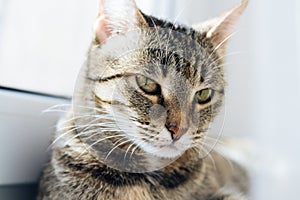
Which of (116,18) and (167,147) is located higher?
(116,18)

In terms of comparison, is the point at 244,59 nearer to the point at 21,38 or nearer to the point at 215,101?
the point at 215,101

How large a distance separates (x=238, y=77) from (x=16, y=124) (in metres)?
0.49

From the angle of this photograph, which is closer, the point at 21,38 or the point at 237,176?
the point at 21,38

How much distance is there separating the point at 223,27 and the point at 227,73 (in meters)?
0.10

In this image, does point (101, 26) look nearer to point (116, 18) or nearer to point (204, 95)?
point (116, 18)

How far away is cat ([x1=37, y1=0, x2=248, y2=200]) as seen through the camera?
22.0 inches

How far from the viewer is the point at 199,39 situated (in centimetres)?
61

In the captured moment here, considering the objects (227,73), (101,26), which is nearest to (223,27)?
(227,73)

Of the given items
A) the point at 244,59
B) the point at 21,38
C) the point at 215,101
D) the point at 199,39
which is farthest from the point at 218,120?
the point at 21,38

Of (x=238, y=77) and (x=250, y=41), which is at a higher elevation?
(x=250, y=41)

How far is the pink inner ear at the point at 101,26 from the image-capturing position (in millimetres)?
601

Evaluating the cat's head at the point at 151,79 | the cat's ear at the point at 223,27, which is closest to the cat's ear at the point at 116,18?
the cat's head at the point at 151,79

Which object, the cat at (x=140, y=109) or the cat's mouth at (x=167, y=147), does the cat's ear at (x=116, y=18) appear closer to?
the cat at (x=140, y=109)

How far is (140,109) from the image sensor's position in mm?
560
